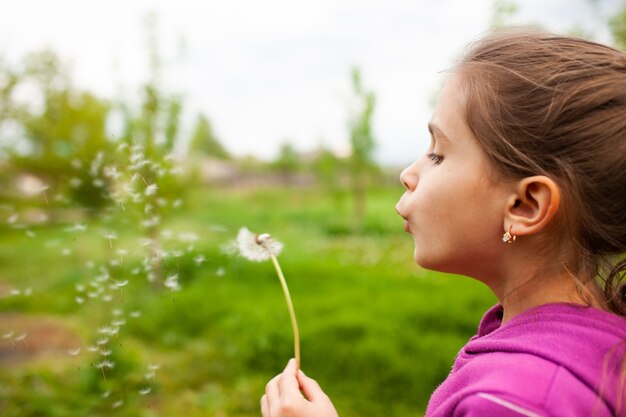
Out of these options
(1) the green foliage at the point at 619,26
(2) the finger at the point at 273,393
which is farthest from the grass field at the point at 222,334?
(1) the green foliage at the point at 619,26

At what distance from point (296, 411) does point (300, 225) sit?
12.1 meters

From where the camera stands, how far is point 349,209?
1597 centimetres

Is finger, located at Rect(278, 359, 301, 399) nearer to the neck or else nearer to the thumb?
the thumb

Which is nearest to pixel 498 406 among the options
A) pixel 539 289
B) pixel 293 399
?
pixel 539 289

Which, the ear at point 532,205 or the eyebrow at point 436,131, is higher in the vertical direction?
the eyebrow at point 436,131

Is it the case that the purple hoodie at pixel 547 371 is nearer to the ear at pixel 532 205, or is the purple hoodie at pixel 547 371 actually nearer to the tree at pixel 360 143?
the ear at pixel 532 205

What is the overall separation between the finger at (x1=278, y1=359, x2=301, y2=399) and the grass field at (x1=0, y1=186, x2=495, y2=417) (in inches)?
40.3

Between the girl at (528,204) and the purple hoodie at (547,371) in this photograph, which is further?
the girl at (528,204)

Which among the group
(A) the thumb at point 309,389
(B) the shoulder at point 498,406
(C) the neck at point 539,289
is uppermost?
(C) the neck at point 539,289

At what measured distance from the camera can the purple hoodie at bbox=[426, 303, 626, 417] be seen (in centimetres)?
107

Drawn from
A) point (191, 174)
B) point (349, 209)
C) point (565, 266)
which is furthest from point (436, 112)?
point (349, 209)

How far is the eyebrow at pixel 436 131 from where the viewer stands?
142 cm

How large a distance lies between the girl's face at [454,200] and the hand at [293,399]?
389 mm

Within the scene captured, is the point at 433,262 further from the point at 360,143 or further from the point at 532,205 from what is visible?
the point at 360,143
